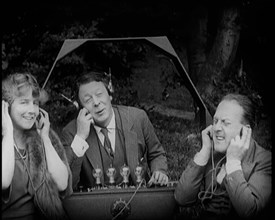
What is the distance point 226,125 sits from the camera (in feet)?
27.6

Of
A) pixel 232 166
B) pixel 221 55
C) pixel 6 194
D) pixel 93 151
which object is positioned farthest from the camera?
pixel 221 55

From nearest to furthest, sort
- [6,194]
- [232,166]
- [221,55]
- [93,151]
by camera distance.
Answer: [6,194] < [232,166] < [93,151] < [221,55]

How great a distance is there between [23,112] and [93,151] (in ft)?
2.21

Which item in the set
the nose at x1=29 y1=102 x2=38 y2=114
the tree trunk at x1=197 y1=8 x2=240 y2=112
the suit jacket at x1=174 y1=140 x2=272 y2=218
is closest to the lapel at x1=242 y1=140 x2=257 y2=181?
the suit jacket at x1=174 y1=140 x2=272 y2=218

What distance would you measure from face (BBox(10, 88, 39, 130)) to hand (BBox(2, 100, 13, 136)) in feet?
0.12

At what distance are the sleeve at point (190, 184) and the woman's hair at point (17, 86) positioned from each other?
1.39 meters

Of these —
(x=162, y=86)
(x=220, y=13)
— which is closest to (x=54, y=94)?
(x=162, y=86)

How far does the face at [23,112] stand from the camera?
27.1 ft

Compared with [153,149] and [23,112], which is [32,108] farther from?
[153,149]

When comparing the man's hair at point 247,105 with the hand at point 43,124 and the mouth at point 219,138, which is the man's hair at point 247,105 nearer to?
the mouth at point 219,138

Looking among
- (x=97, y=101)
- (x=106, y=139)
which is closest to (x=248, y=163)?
(x=106, y=139)

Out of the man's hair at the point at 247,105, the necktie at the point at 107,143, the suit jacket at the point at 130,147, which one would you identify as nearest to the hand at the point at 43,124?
the suit jacket at the point at 130,147

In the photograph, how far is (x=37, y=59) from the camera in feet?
27.7

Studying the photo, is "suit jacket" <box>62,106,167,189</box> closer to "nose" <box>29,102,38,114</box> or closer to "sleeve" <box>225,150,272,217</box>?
"nose" <box>29,102,38,114</box>
